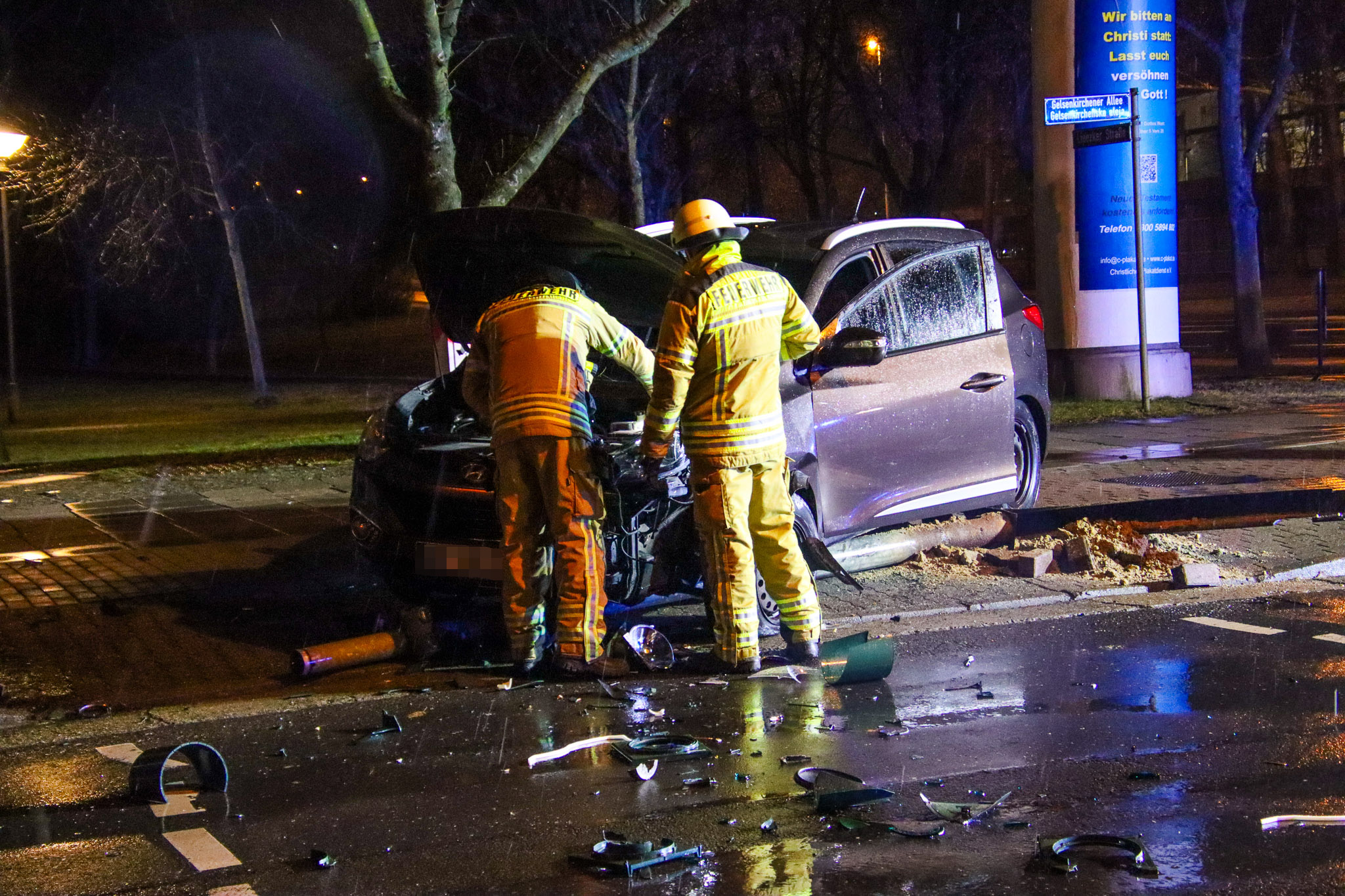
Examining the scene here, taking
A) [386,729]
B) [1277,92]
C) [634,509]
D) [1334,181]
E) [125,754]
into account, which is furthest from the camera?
[1334,181]

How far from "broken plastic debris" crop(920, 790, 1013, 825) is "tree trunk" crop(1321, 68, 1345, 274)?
37348mm

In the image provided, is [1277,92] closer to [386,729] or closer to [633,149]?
[633,149]

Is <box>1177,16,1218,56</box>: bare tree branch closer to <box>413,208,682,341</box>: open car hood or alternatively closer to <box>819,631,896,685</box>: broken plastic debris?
<box>413,208,682,341</box>: open car hood

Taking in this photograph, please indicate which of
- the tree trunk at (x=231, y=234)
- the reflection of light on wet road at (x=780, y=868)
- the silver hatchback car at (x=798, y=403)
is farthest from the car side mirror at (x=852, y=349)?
the tree trunk at (x=231, y=234)


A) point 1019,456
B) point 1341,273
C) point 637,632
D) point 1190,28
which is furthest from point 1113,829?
point 1341,273

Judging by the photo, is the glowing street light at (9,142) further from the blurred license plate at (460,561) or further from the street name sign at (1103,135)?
the street name sign at (1103,135)

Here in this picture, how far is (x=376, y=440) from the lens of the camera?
22.0ft

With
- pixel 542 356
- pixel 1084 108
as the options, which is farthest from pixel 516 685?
pixel 1084 108

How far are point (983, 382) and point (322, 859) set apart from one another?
4716 millimetres

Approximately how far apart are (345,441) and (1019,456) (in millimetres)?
8806

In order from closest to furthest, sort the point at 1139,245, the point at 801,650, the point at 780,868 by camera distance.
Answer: the point at 780,868, the point at 801,650, the point at 1139,245

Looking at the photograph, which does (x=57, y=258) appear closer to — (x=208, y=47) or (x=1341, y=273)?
(x=208, y=47)

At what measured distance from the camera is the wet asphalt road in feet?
12.5

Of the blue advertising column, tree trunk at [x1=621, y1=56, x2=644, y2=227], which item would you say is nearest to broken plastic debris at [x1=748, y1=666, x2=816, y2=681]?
the blue advertising column
